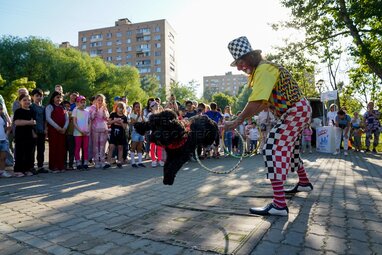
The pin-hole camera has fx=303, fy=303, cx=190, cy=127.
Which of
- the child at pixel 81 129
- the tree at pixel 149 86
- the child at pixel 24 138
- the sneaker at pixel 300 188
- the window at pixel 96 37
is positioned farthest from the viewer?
the window at pixel 96 37

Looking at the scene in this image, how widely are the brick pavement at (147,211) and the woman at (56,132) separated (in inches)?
35.4

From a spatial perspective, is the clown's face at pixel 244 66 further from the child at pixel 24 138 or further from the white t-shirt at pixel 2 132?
the white t-shirt at pixel 2 132

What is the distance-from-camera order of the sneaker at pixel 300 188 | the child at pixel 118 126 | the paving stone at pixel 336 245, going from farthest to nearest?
1. the child at pixel 118 126
2. the sneaker at pixel 300 188
3. the paving stone at pixel 336 245

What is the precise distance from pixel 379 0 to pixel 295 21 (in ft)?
16.2

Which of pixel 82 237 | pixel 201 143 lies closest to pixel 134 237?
pixel 82 237

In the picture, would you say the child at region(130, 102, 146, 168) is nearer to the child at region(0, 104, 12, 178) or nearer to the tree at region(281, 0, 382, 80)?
the child at region(0, 104, 12, 178)

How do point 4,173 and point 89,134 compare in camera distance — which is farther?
point 89,134

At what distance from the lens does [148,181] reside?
656cm

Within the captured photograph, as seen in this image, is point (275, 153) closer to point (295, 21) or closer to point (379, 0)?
point (379, 0)

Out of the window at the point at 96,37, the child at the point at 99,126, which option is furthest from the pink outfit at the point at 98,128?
the window at the point at 96,37

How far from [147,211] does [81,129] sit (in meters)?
5.24

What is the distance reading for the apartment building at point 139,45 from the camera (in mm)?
95188

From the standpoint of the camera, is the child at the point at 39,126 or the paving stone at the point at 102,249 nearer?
the paving stone at the point at 102,249

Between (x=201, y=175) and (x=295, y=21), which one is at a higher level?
(x=295, y=21)
